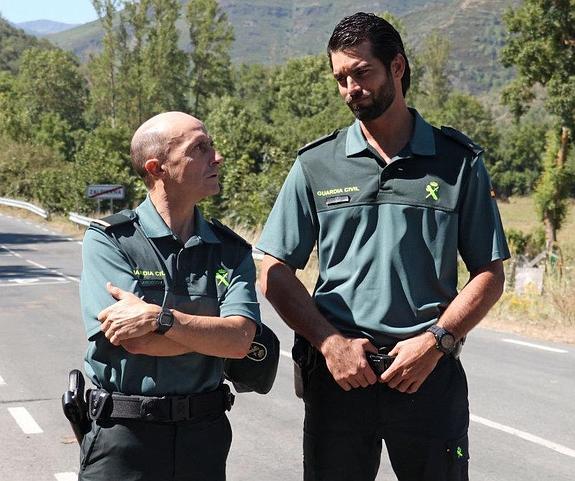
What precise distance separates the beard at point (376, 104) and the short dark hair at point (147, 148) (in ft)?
2.01

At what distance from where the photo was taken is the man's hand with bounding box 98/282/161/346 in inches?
124

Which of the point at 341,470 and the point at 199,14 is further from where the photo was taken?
the point at 199,14

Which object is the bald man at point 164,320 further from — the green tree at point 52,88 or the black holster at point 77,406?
the green tree at point 52,88

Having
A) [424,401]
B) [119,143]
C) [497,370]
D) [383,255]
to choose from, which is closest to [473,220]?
[383,255]

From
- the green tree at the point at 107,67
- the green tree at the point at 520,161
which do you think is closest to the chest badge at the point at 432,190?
the green tree at the point at 107,67

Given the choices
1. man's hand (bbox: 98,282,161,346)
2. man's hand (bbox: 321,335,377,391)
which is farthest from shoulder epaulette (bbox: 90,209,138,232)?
man's hand (bbox: 321,335,377,391)

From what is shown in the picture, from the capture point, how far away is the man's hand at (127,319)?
315 centimetres

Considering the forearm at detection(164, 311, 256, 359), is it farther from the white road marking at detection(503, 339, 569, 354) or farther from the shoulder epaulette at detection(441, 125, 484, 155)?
the white road marking at detection(503, 339, 569, 354)

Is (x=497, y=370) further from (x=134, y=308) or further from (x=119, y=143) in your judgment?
(x=119, y=143)

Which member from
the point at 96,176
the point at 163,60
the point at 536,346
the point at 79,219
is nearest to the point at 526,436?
the point at 536,346

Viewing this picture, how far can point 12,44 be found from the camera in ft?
581

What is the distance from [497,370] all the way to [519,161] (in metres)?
76.5

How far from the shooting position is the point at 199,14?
7081 centimetres

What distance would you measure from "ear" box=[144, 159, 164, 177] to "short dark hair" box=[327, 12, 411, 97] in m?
0.66
